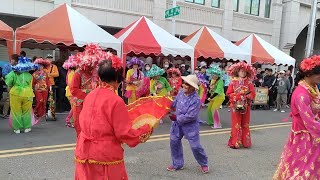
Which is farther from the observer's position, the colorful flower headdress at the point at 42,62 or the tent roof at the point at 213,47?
the tent roof at the point at 213,47

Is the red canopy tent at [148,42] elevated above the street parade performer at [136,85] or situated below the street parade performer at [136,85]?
above

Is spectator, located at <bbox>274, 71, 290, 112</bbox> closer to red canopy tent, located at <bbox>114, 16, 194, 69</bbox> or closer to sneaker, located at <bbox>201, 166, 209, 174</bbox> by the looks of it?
red canopy tent, located at <bbox>114, 16, 194, 69</bbox>

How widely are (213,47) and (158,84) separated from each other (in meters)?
5.17

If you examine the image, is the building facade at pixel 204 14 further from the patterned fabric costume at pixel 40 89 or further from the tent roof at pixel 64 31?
the patterned fabric costume at pixel 40 89

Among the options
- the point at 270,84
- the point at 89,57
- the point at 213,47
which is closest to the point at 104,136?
the point at 89,57

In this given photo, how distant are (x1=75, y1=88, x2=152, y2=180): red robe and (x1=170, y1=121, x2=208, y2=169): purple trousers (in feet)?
7.76

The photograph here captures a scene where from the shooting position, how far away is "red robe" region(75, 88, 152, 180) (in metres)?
2.95

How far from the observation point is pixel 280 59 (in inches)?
647

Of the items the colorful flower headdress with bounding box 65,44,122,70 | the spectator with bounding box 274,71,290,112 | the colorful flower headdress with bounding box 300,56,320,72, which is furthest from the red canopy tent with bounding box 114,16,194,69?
the colorful flower headdress with bounding box 300,56,320,72

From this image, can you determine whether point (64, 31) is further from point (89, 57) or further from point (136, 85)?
point (89, 57)

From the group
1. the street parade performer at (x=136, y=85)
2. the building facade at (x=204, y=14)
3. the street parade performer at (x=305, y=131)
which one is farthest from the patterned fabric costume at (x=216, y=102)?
the building facade at (x=204, y=14)

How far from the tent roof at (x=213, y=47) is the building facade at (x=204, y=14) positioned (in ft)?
13.2

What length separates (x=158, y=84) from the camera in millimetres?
10031

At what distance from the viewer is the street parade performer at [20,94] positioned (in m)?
7.98
